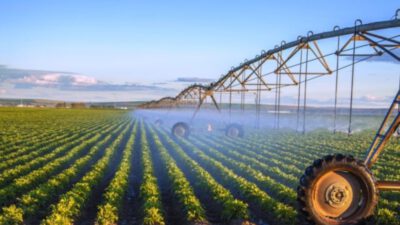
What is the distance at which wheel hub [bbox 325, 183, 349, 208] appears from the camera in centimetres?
691

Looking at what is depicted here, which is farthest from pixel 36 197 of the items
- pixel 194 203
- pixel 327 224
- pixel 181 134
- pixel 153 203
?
pixel 181 134

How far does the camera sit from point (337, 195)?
696cm

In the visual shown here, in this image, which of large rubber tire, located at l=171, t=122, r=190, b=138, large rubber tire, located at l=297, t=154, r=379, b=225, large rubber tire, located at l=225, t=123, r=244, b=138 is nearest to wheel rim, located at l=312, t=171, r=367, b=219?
large rubber tire, located at l=297, t=154, r=379, b=225

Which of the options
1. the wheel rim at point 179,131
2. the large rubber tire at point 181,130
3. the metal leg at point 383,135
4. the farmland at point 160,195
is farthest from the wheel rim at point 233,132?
the metal leg at point 383,135

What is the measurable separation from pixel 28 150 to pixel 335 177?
20.1 meters

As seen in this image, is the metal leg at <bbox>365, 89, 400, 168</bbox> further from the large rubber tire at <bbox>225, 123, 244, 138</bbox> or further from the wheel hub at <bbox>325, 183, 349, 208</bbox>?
the large rubber tire at <bbox>225, 123, 244, 138</bbox>

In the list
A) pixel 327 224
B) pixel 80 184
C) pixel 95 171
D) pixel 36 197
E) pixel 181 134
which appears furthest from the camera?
pixel 181 134

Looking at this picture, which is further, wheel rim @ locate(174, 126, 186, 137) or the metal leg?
wheel rim @ locate(174, 126, 186, 137)

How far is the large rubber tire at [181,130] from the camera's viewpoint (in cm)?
2941

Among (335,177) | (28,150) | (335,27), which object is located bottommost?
(28,150)

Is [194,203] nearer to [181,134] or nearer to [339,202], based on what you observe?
[339,202]

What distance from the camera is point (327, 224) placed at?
6906mm

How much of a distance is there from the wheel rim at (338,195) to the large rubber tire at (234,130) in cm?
2296

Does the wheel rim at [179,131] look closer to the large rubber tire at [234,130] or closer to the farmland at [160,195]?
the large rubber tire at [234,130]
